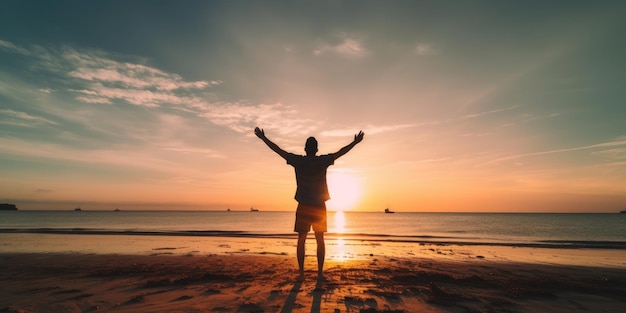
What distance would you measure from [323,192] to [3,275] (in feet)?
26.8

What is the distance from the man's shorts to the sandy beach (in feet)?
3.54

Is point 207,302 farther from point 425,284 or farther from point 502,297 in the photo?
point 502,297

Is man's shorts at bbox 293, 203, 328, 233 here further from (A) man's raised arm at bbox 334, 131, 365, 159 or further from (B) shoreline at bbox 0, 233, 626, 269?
(B) shoreline at bbox 0, 233, 626, 269

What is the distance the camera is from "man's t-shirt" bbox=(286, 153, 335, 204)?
21.5ft

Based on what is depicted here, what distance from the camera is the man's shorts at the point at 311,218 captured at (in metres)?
6.45

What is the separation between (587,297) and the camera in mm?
6141

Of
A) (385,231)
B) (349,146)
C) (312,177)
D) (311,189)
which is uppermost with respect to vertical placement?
(349,146)

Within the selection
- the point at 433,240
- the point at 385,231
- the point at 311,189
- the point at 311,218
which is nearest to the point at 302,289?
the point at 311,218

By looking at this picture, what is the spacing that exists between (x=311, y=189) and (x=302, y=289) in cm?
185

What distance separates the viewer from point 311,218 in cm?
650

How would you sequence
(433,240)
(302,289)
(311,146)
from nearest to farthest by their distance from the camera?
1. (302,289)
2. (311,146)
3. (433,240)

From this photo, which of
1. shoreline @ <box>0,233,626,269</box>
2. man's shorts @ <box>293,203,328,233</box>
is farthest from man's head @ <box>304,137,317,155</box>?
shoreline @ <box>0,233,626,269</box>

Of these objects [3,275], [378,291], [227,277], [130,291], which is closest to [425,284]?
[378,291]

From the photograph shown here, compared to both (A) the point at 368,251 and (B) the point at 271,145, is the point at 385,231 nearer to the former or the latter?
(A) the point at 368,251
